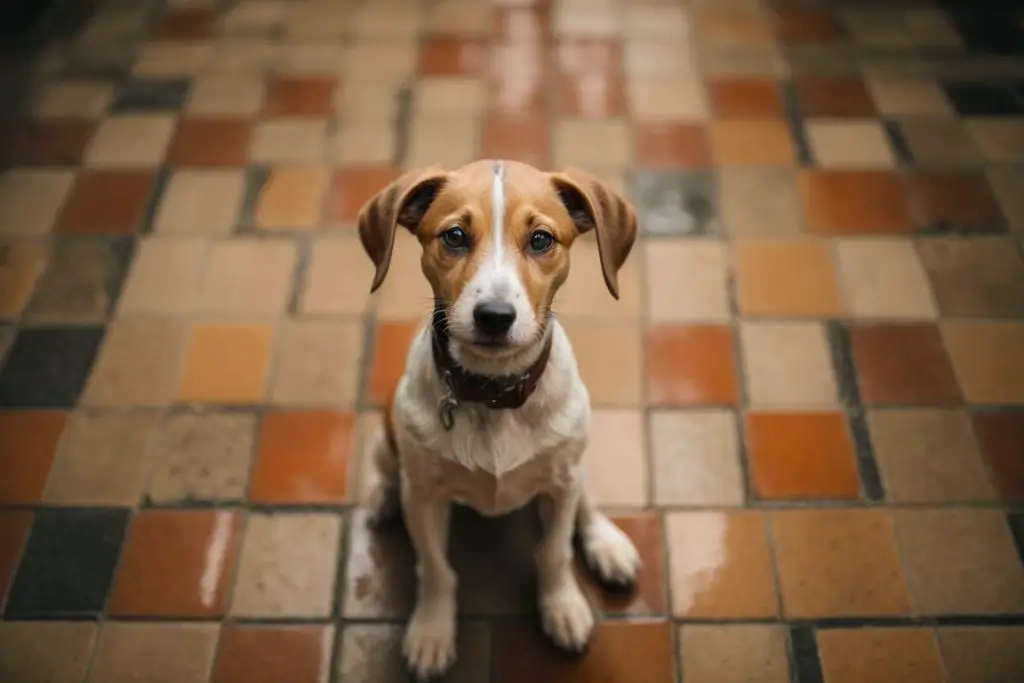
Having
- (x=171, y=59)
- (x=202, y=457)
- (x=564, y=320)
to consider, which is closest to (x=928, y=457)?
(x=564, y=320)

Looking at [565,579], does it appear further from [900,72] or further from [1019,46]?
[1019,46]

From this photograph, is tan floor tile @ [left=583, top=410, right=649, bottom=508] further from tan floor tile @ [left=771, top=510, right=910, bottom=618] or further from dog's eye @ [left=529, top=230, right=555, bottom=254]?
dog's eye @ [left=529, top=230, right=555, bottom=254]

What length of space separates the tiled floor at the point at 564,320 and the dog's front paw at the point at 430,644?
7 centimetres

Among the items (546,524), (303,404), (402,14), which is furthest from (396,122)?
(546,524)

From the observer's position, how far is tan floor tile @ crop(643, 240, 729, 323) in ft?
7.04

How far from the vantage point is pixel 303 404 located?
6.56 ft

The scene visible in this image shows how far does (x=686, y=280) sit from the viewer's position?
7.25 ft

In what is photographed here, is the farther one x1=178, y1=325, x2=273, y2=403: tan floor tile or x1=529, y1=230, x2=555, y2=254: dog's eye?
x1=178, y1=325, x2=273, y2=403: tan floor tile

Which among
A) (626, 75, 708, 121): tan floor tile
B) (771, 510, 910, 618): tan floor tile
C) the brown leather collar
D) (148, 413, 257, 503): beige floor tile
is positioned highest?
the brown leather collar

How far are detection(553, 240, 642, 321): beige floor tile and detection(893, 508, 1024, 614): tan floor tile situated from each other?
788mm

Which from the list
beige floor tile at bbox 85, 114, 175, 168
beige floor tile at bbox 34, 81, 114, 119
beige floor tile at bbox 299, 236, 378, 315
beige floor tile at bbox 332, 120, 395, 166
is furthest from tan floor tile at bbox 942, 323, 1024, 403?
beige floor tile at bbox 34, 81, 114, 119

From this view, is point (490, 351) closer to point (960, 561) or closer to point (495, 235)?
point (495, 235)

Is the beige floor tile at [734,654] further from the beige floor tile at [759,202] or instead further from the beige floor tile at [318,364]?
the beige floor tile at [759,202]

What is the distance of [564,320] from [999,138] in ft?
4.85
